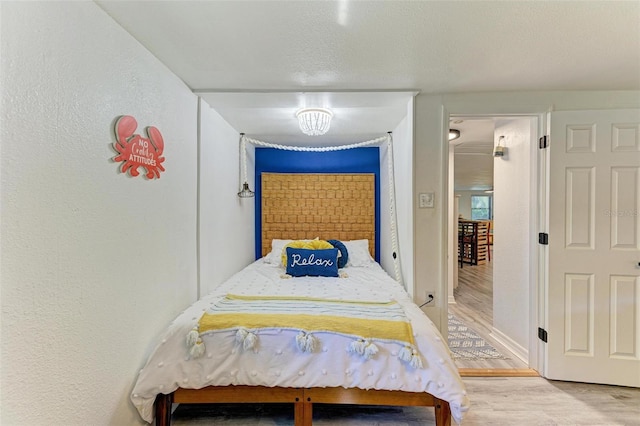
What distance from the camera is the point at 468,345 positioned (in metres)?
2.64

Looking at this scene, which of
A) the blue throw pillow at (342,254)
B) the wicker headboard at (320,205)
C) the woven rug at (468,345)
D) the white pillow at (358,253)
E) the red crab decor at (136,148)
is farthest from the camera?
the wicker headboard at (320,205)

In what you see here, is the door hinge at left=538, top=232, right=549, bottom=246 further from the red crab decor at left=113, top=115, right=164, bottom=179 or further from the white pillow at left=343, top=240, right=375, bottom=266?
the red crab decor at left=113, top=115, right=164, bottom=179

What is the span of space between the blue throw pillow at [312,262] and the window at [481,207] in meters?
11.9

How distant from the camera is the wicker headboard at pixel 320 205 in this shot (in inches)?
144

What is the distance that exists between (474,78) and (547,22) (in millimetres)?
573

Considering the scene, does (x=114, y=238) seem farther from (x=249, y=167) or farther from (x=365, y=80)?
(x=249, y=167)

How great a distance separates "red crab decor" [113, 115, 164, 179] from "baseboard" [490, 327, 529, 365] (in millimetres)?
3311

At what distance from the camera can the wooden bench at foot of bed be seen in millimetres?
1507

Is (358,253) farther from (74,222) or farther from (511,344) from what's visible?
→ (74,222)

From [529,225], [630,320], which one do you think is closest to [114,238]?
[529,225]

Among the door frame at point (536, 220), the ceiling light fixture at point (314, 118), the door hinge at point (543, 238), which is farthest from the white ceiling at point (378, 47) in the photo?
the door hinge at point (543, 238)

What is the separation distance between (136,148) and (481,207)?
14121 mm

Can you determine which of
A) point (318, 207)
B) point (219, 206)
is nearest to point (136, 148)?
point (219, 206)

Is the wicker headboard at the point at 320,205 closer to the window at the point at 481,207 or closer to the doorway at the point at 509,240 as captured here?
the doorway at the point at 509,240
